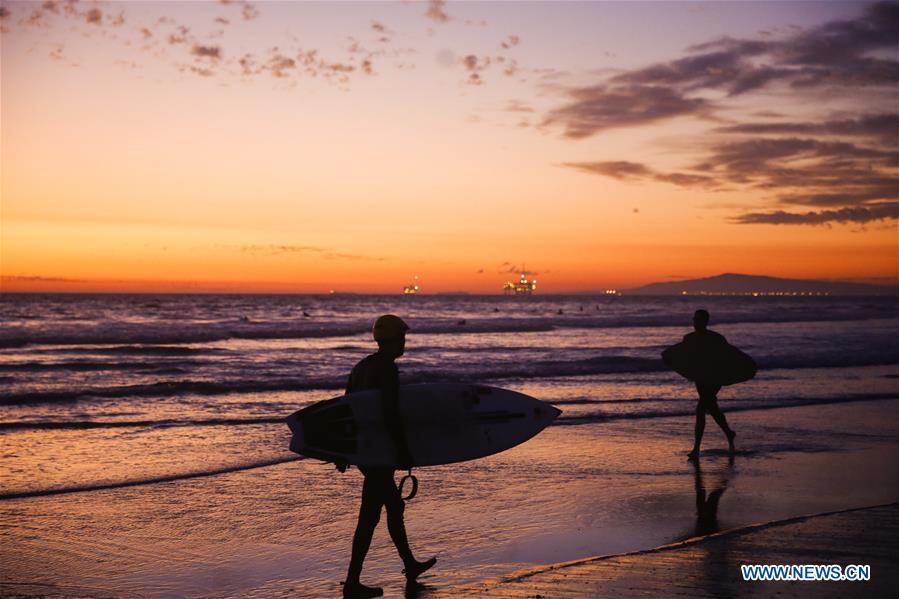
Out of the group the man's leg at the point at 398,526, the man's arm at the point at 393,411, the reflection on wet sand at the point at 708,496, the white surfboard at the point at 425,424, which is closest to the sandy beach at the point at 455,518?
the reflection on wet sand at the point at 708,496

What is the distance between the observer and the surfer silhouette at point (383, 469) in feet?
16.6

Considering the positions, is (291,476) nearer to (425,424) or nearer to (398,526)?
(425,424)

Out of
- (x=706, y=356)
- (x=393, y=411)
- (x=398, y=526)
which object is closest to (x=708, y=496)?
(x=706, y=356)

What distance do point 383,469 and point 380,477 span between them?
0.24ft

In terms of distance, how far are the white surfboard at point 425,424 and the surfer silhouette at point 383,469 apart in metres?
0.10

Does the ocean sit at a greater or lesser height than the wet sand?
lesser

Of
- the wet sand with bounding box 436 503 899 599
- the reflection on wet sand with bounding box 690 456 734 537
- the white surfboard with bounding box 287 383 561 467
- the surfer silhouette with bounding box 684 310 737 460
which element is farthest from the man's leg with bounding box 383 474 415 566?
the surfer silhouette with bounding box 684 310 737 460

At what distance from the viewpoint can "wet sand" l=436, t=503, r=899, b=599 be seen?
4805 millimetres

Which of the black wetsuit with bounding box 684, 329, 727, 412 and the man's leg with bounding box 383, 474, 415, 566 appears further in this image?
the black wetsuit with bounding box 684, 329, 727, 412

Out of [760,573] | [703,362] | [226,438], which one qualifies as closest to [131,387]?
[226,438]

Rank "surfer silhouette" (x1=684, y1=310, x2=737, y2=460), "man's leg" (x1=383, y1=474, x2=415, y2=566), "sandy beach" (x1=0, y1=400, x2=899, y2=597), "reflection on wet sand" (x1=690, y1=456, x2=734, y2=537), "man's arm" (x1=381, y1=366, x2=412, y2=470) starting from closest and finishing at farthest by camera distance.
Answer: "man's arm" (x1=381, y1=366, x2=412, y2=470)
"man's leg" (x1=383, y1=474, x2=415, y2=566)
"sandy beach" (x1=0, y1=400, x2=899, y2=597)
"reflection on wet sand" (x1=690, y1=456, x2=734, y2=537)
"surfer silhouette" (x1=684, y1=310, x2=737, y2=460)

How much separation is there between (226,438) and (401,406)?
6746 millimetres

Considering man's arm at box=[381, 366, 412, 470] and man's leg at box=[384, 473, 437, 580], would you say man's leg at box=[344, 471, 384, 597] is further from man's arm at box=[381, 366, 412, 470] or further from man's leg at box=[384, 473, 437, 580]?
man's arm at box=[381, 366, 412, 470]

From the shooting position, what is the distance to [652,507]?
733cm
